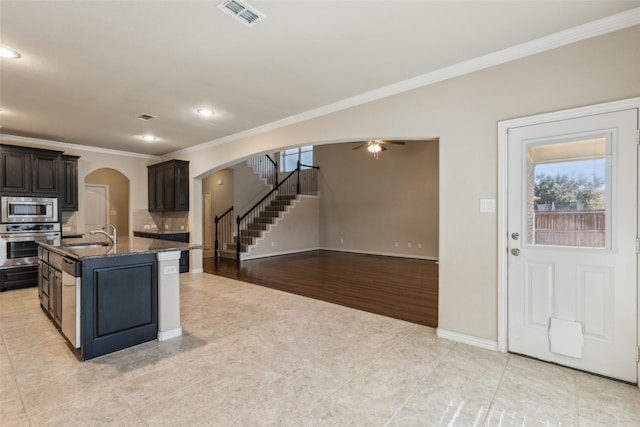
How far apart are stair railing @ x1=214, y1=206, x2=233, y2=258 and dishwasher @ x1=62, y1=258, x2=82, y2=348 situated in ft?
20.3

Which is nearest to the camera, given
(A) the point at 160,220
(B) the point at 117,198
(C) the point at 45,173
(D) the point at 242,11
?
(D) the point at 242,11

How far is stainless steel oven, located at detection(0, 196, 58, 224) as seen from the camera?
510 cm

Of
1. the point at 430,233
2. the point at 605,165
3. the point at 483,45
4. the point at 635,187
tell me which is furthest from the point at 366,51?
the point at 430,233

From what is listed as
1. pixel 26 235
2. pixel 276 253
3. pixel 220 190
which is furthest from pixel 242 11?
pixel 220 190

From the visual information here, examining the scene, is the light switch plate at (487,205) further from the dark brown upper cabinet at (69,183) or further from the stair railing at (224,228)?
the stair railing at (224,228)

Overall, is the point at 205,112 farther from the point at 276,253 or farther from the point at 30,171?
the point at 276,253

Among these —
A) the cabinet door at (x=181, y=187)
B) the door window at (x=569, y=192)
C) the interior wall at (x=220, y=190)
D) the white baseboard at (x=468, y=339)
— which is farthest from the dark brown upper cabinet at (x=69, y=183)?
the door window at (x=569, y=192)

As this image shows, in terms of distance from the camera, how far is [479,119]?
2980 millimetres

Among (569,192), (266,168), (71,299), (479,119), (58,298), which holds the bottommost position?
(58,298)

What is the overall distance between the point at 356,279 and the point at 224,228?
5019mm

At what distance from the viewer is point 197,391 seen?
2.26 metres

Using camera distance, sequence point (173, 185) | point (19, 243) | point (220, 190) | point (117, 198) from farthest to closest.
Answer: point (220, 190) → point (117, 198) → point (173, 185) → point (19, 243)

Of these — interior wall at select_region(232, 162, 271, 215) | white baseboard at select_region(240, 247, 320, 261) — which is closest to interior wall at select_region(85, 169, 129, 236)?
interior wall at select_region(232, 162, 271, 215)

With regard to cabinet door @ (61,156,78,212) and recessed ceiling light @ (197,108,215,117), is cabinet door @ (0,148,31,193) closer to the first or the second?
cabinet door @ (61,156,78,212)
